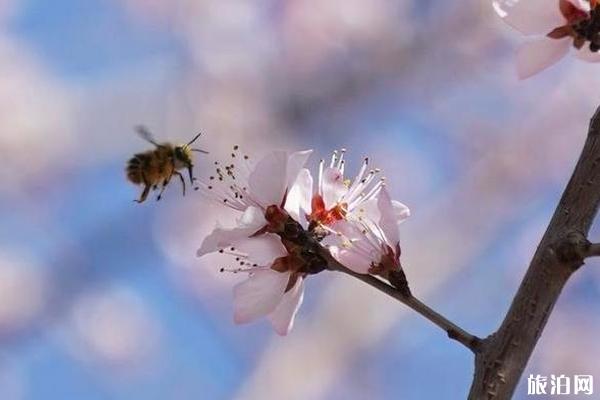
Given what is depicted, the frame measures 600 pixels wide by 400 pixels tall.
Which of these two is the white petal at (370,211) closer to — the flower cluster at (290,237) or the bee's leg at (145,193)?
the flower cluster at (290,237)

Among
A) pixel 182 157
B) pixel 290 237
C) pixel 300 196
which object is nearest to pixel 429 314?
pixel 290 237

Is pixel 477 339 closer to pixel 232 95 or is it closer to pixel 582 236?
pixel 582 236

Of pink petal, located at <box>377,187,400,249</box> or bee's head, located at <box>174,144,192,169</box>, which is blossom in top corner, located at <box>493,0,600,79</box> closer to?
pink petal, located at <box>377,187,400,249</box>

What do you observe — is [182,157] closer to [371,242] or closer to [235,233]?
[235,233]

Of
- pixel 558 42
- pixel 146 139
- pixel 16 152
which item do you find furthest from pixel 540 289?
pixel 16 152

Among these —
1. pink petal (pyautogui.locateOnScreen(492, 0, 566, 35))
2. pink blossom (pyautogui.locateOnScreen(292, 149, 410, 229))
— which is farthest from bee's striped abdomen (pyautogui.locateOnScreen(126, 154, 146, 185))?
pink petal (pyautogui.locateOnScreen(492, 0, 566, 35))
